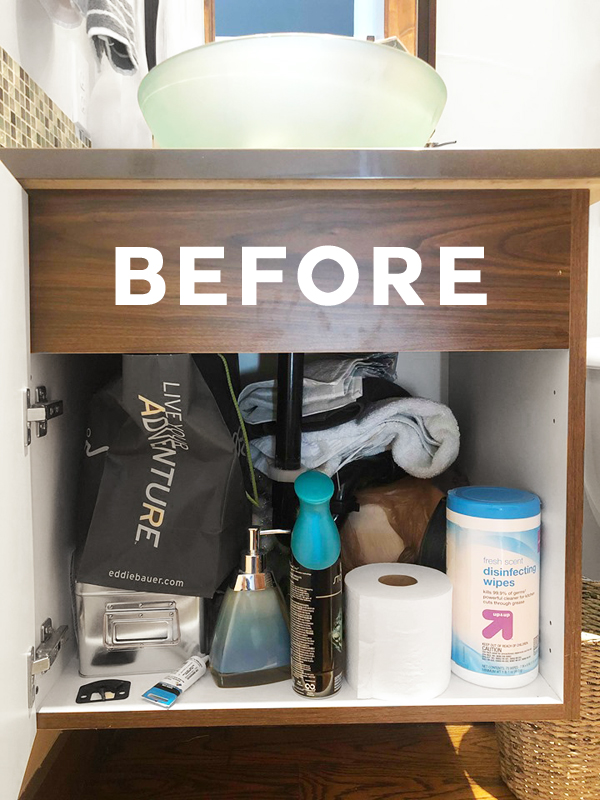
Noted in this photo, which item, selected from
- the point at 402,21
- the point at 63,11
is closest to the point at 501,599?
the point at 63,11

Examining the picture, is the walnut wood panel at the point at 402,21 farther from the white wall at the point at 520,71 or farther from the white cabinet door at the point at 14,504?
the white cabinet door at the point at 14,504

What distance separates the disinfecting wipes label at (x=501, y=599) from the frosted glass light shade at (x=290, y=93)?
1.58ft

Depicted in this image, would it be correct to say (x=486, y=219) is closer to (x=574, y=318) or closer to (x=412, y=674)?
(x=574, y=318)

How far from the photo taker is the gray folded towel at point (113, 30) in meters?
0.86

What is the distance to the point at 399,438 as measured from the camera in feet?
3.17

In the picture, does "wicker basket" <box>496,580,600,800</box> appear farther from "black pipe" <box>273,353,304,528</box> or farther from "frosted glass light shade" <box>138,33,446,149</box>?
"frosted glass light shade" <box>138,33,446,149</box>

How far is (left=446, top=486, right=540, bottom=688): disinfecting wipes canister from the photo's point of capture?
74cm

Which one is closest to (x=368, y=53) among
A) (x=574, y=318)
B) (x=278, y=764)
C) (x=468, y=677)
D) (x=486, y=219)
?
(x=486, y=219)

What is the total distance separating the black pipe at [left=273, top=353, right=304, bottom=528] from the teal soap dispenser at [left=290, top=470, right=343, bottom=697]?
204 millimetres

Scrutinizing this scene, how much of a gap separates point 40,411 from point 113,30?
0.55 m

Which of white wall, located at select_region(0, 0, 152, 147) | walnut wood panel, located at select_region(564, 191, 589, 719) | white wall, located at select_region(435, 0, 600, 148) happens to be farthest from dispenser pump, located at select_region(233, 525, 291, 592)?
white wall, located at select_region(435, 0, 600, 148)

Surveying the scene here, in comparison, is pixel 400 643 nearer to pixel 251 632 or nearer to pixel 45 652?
pixel 251 632

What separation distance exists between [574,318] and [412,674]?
428 millimetres

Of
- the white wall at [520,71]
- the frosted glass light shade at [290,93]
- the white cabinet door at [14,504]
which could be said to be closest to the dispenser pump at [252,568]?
the white cabinet door at [14,504]
